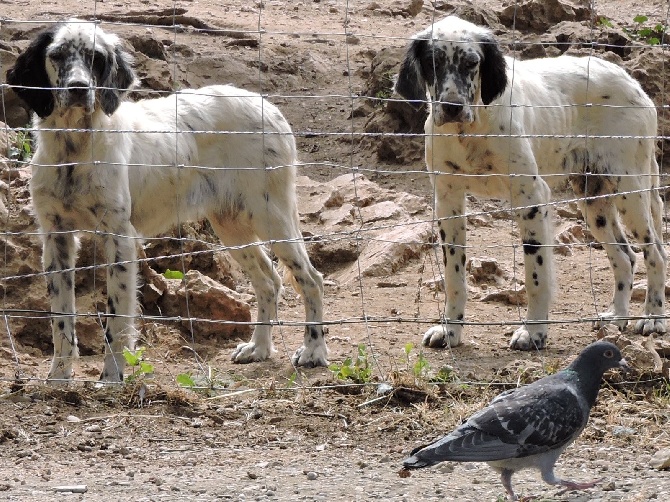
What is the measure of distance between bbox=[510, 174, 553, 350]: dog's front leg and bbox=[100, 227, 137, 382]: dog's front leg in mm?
2286

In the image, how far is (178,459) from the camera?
16.6ft

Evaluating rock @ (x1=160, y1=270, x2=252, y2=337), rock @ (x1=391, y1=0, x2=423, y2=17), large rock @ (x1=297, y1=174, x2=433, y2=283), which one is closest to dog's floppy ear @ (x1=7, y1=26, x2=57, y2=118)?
rock @ (x1=160, y1=270, x2=252, y2=337)

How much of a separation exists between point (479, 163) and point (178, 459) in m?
2.85

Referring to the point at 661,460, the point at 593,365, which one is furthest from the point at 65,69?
the point at 661,460

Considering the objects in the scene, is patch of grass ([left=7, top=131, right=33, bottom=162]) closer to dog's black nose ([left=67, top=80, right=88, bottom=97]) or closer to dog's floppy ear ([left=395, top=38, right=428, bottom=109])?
dog's black nose ([left=67, top=80, right=88, bottom=97])

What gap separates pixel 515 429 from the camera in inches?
164

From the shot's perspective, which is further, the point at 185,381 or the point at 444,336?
the point at 444,336

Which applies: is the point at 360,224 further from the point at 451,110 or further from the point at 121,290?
the point at 121,290

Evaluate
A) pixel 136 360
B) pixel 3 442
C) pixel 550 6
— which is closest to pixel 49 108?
pixel 136 360

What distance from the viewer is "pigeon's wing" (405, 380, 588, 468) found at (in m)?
4.04

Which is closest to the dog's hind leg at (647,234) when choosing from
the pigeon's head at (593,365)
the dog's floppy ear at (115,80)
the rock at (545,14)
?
the dog's floppy ear at (115,80)

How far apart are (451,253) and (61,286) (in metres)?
2.40

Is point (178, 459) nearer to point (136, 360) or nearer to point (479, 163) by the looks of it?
point (136, 360)

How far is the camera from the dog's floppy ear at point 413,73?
270 inches
